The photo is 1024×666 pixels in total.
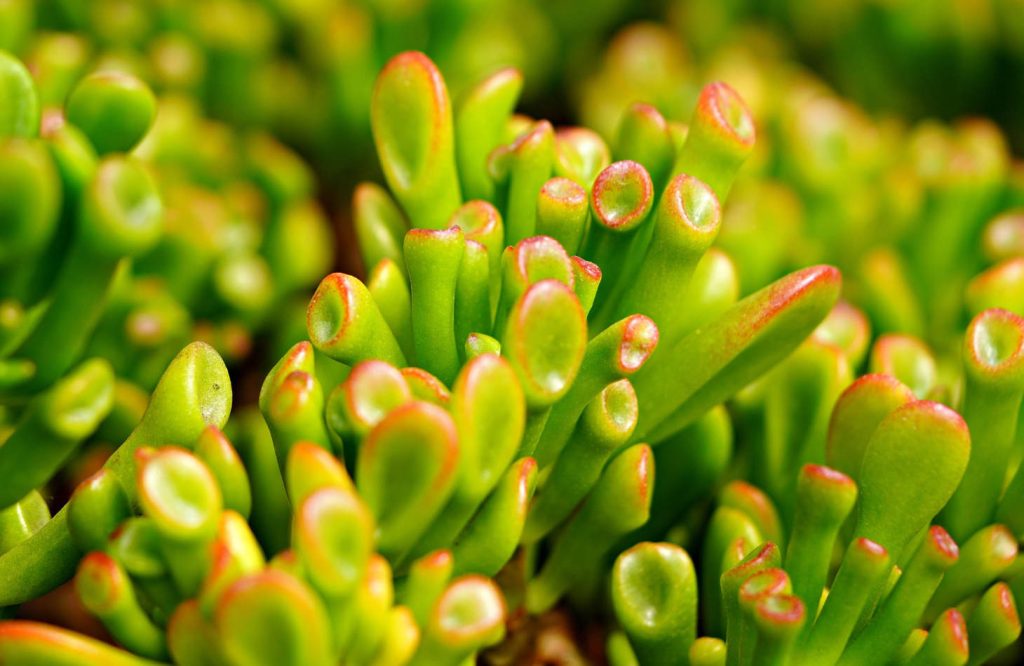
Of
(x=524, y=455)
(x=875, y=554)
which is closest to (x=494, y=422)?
(x=524, y=455)

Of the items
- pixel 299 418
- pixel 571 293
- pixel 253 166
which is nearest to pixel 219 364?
pixel 299 418

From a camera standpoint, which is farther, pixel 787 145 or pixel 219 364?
pixel 787 145

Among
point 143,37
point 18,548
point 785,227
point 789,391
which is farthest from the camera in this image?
point 143,37

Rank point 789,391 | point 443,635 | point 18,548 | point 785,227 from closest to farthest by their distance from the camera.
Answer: point 443,635
point 18,548
point 789,391
point 785,227

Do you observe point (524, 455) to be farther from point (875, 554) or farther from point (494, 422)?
point (875, 554)

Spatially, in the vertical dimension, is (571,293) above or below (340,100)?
above

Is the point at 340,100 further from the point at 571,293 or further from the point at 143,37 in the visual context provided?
the point at 571,293
